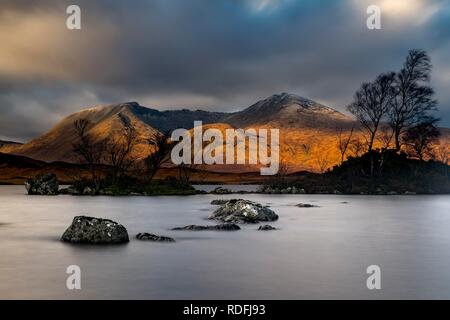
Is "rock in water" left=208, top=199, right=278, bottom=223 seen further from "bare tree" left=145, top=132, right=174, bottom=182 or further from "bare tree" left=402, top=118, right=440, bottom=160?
"bare tree" left=402, top=118, right=440, bottom=160

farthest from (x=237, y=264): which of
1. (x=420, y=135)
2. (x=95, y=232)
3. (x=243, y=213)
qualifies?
(x=420, y=135)

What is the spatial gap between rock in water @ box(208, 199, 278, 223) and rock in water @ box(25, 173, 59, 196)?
46733mm

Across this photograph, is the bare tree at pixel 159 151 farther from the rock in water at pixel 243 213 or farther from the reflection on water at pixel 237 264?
the reflection on water at pixel 237 264

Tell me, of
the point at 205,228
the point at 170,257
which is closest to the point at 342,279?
the point at 170,257

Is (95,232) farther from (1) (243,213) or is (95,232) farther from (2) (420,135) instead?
(2) (420,135)

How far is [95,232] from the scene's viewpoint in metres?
19.8

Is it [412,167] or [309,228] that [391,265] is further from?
[412,167]

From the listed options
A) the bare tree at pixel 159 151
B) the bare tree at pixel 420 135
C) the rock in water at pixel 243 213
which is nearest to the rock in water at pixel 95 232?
the rock in water at pixel 243 213

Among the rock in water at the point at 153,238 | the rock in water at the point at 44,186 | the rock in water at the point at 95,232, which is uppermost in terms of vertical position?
the rock in water at the point at 44,186

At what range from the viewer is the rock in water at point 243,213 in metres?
29.7

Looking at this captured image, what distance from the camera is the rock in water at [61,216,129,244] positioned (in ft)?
64.8

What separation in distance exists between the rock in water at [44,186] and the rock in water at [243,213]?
46733 millimetres

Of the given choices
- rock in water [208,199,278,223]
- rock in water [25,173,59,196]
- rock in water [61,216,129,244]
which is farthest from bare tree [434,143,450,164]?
rock in water [61,216,129,244]

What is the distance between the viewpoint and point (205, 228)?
83.6 feet
